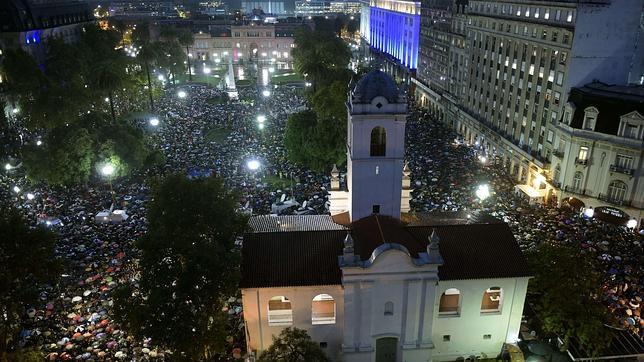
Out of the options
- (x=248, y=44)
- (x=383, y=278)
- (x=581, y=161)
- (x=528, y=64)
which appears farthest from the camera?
(x=248, y=44)

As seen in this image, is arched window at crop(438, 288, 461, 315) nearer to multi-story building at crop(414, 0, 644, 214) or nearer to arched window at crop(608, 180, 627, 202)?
multi-story building at crop(414, 0, 644, 214)

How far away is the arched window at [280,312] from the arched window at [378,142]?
11.7m

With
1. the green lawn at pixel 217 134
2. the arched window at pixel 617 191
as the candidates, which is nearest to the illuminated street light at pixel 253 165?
the green lawn at pixel 217 134

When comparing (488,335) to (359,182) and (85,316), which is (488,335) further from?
(85,316)

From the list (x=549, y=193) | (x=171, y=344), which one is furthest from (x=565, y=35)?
(x=171, y=344)

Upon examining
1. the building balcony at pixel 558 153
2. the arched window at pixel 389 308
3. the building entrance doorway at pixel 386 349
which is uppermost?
the building balcony at pixel 558 153

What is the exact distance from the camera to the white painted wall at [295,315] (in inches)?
1209

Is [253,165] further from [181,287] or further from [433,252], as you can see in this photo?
[433,252]

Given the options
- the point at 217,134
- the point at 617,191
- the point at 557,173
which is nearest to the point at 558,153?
the point at 557,173

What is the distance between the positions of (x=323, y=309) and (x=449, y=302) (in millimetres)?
8546

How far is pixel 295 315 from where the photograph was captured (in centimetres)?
3145

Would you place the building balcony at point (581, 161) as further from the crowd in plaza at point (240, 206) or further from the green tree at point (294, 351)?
the green tree at point (294, 351)

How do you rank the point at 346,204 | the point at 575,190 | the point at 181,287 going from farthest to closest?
1. the point at 575,190
2. the point at 346,204
3. the point at 181,287

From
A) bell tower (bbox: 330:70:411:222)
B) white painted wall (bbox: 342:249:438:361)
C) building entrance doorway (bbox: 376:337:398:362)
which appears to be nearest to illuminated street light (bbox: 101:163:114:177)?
bell tower (bbox: 330:70:411:222)
